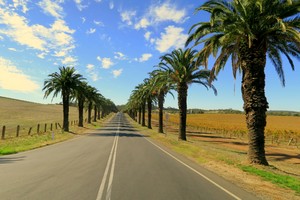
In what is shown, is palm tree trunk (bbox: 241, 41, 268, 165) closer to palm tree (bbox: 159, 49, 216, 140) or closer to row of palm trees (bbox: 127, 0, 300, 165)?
row of palm trees (bbox: 127, 0, 300, 165)

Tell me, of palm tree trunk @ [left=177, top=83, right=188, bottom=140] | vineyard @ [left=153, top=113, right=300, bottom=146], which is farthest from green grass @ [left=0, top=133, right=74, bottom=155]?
vineyard @ [left=153, top=113, right=300, bottom=146]

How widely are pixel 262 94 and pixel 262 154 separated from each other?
310cm

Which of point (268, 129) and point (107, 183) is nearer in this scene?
point (107, 183)

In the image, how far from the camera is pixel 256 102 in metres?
17.0

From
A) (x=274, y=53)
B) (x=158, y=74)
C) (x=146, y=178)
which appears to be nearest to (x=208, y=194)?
(x=146, y=178)

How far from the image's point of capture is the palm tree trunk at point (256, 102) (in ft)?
55.5

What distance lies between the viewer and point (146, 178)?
1091cm

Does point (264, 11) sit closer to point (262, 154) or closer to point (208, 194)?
point (262, 154)

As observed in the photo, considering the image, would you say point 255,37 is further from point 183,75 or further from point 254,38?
point 183,75

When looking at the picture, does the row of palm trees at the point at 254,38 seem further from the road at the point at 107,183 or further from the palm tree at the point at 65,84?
the palm tree at the point at 65,84

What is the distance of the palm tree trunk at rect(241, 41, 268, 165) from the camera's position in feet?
55.5

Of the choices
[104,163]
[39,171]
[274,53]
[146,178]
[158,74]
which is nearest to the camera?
[146,178]

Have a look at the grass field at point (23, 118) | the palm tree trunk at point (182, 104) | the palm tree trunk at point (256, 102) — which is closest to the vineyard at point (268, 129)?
the palm tree trunk at point (182, 104)

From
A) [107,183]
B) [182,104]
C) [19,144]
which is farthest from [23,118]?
[107,183]
